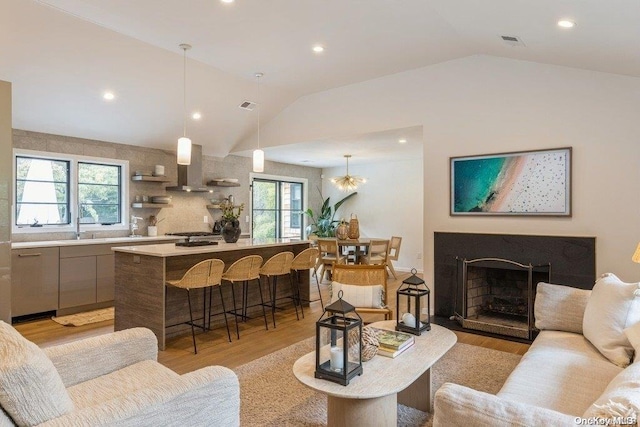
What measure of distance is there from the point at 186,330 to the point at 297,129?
11.5 feet

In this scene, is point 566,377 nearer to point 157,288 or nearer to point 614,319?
point 614,319

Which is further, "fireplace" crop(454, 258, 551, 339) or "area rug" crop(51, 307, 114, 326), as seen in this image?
"area rug" crop(51, 307, 114, 326)

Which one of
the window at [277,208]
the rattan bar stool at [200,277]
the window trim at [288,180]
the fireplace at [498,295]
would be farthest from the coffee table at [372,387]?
the window at [277,208]

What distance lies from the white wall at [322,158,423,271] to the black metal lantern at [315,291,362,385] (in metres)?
6.68

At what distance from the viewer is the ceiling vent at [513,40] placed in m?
3.55

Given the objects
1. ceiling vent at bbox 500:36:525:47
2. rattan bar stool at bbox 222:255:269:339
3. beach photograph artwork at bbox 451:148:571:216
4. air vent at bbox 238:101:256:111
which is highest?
air vent at bbox 238:101:256:111

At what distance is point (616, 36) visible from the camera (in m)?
2.79

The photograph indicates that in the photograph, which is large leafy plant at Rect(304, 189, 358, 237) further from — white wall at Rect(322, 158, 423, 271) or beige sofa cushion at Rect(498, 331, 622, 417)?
beige sofa cushion at Rect(498, 331, 622, 417)

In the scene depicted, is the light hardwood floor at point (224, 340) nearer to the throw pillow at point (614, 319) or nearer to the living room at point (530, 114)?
the living room at point (530, 114)

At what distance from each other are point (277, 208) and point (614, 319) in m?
7.22

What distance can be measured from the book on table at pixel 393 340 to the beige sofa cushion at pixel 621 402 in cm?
113

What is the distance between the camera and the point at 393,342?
2463 millimetres

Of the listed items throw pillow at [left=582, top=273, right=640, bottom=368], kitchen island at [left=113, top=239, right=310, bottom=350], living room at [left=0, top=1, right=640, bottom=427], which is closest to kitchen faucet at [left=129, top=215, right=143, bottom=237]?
living room at [left=0, top=1, right=640, bottom=427]

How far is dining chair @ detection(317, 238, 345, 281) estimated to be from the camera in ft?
22.6
